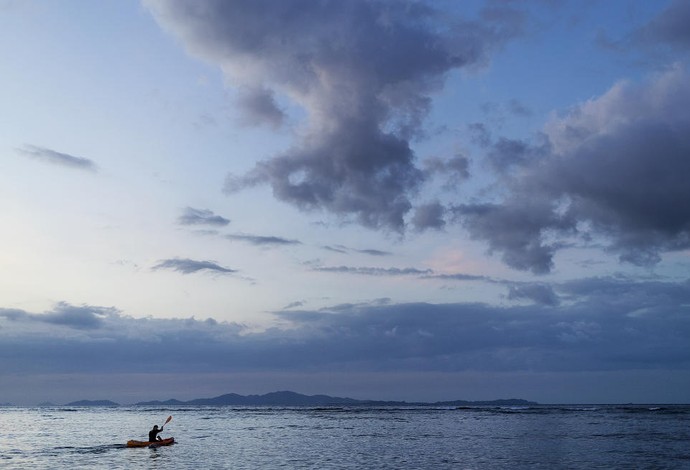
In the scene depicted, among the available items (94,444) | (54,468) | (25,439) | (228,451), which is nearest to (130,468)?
(54,468)

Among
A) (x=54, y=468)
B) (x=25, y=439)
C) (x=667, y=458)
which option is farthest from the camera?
(x=25, y=439)

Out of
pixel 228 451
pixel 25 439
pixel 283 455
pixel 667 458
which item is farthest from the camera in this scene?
pixel 25 439

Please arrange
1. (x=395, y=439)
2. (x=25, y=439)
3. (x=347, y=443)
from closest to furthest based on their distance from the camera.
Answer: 1. (x=347, y=443)
2. (x=395, y=439)
3. (x=25, y=439)

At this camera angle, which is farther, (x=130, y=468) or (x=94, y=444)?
(x=94, y=444)

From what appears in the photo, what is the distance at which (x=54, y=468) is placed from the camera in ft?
143

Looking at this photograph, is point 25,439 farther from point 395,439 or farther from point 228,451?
point 395,439

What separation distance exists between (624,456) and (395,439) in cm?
2633

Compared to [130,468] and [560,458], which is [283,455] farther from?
[560,458]

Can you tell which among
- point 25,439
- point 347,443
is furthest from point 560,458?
point 25,439

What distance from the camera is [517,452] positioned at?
52438 millimetres

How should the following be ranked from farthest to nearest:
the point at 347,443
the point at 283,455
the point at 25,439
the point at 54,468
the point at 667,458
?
the point at 25,439
the point at 347,443
the point at 283,455
the point at 667,458
the point at 54,468

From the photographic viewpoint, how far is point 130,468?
44094 millimetres

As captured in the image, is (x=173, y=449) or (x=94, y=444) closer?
(x=173, y=449)

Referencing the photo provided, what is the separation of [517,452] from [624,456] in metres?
8.62
